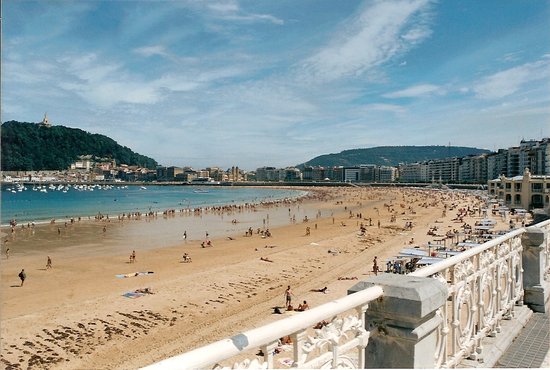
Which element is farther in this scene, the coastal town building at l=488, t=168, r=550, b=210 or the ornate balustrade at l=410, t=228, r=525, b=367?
the coastal town building at l=488, t=168, r=550, b=210

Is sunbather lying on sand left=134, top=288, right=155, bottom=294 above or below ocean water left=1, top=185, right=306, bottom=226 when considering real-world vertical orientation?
above

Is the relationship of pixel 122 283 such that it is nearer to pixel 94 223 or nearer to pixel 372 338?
pixel 372 338

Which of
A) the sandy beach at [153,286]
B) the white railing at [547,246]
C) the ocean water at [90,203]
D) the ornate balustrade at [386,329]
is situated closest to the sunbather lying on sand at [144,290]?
the sandy beach at [153,286]

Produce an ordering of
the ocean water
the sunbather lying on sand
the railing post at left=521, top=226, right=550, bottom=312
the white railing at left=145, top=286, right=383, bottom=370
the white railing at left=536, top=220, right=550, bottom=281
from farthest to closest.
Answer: the ocean water, the sunbather lying on sand, the white railing at left=536, top=220, right=550, bottom=281, the railing post at left=521, top=226, right=550, bottom=312, the white railing at left=145, top=286, right=383, bottom=370

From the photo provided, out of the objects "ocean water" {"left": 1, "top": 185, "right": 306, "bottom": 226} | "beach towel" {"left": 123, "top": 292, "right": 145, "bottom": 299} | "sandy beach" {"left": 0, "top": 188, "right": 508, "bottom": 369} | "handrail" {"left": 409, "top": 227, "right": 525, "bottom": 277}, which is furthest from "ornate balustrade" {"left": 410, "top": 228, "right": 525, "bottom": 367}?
"ocean water" {"left": 1, "top": 185, "right": 306, "bottom": 226}

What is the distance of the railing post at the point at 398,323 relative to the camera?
2414 millimetres

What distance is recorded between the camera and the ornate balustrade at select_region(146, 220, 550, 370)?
69.4 inches

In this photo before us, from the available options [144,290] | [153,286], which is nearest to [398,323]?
[144,290]

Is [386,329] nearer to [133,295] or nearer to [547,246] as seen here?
[547,246]

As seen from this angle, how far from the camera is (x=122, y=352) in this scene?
33.5 ft

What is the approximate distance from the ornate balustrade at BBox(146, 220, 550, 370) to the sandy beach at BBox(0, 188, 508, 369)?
319 inches

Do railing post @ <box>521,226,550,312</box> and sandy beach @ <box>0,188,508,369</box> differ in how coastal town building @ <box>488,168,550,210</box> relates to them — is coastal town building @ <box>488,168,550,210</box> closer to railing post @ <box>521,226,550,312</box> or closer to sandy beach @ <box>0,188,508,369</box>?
sandy beach @ <box>0,188,508,369</box>

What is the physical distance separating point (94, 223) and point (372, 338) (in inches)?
1764

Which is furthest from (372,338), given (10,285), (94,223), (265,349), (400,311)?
(94,223)
